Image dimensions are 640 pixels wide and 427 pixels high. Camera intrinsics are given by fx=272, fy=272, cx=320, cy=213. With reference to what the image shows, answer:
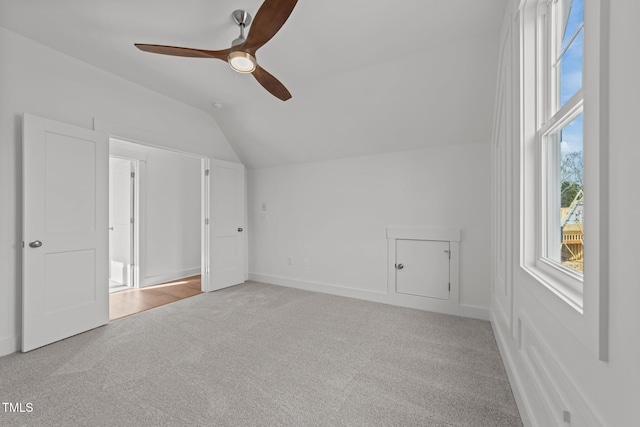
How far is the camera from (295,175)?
14.4ft

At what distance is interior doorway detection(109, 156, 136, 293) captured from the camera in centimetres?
440

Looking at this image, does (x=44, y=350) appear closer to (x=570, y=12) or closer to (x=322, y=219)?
(x=322, y=219)

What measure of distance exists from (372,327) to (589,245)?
234 centimetres

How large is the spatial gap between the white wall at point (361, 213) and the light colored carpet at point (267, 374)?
2.62 ft

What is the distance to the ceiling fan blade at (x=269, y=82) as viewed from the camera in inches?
86.4

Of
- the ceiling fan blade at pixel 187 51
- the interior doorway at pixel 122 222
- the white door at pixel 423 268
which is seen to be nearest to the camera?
the ceiling fan blade at pixel 187 51

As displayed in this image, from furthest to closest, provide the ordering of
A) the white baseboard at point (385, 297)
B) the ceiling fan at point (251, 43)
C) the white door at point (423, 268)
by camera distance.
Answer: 1. the white door at point (423, 268)
2. the white baseboard at point (385, 297)
3. the ceiling fan at point (251, 43)

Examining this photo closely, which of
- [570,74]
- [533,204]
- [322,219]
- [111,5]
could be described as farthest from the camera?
[322,219]

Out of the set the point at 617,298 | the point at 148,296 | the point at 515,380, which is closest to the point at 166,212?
the point at 148,296

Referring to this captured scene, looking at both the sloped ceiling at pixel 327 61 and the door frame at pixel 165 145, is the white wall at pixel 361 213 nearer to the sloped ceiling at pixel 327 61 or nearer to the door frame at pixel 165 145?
the sloped ceiling at pixel 327 61

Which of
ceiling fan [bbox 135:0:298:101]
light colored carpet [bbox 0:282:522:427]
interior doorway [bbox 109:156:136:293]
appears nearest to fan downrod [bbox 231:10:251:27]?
ceiling fan [bbox 135:0:298:101]

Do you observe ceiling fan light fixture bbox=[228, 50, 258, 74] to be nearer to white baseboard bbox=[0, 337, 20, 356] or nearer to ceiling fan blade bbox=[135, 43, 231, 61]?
ceiling fan blade bbox=[135, 43, 231, 61]

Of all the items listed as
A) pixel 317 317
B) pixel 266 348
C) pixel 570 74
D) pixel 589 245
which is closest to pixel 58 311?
pixel 266 348

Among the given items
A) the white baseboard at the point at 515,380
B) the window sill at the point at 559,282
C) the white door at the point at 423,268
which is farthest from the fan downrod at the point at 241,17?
the white baseboard at the point at 515,380
